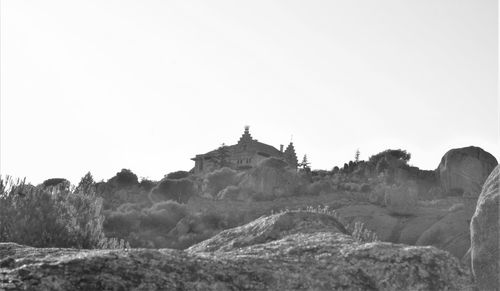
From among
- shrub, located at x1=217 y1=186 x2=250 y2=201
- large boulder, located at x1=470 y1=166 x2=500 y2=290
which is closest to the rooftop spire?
shrub, located at x1=217 y1=186 x2=250 y2=201

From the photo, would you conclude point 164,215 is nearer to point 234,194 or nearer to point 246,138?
point 234,194

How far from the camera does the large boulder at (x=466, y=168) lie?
58641 mm

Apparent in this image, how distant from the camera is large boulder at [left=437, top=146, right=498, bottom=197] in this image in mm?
58641

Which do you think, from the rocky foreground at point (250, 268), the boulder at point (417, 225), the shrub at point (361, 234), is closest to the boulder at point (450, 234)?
the boulder at point (417, 225)

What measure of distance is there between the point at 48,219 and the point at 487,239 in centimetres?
807

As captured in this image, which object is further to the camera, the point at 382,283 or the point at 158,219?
the point at 158,219

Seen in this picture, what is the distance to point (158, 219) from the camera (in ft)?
156

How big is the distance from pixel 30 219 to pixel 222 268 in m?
9.96

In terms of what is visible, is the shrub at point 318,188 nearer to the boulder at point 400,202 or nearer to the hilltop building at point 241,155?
the boulder at point 400,202

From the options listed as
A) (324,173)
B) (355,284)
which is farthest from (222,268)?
(324,173)

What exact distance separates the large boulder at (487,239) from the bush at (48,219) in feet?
19.8

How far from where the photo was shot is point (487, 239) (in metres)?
7.99

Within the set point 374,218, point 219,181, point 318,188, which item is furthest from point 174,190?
point 374,218

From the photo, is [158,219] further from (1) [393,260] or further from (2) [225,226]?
(1) [393,260]
